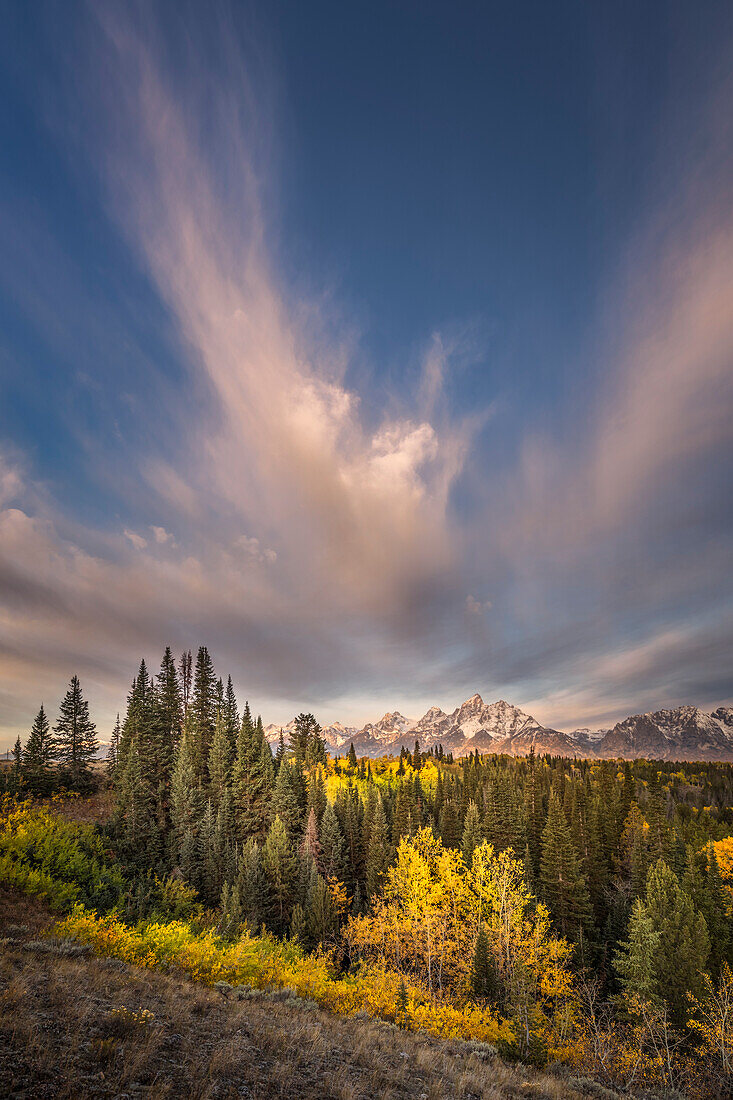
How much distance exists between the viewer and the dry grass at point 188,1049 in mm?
8336

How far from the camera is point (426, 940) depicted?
3556 cm

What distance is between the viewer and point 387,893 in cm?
4125

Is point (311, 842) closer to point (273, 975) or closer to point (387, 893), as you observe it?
point (387, 893)

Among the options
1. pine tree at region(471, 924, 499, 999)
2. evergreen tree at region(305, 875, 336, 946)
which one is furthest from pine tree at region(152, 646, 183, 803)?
pine tree at region(471, 924, 499, 999)

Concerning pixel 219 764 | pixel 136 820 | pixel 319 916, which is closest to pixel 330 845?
pixel 319 916

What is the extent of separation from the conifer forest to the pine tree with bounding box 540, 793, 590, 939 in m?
0.22

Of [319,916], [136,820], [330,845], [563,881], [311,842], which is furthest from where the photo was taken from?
[330,845]

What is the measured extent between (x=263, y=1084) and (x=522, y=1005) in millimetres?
24188

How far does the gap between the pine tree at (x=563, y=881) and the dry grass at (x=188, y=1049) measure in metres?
43.5

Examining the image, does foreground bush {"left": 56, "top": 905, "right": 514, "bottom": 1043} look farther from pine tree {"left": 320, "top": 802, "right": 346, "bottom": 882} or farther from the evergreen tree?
pine tree {"left": 320, "top": 802, "right": 346, "bottom": 882}

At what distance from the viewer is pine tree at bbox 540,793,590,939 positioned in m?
51.8

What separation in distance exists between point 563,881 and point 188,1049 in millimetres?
58903

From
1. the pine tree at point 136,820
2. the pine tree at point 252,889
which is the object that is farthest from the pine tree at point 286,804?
the pine tree at point 136,820

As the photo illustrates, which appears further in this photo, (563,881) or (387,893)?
(563,881)
